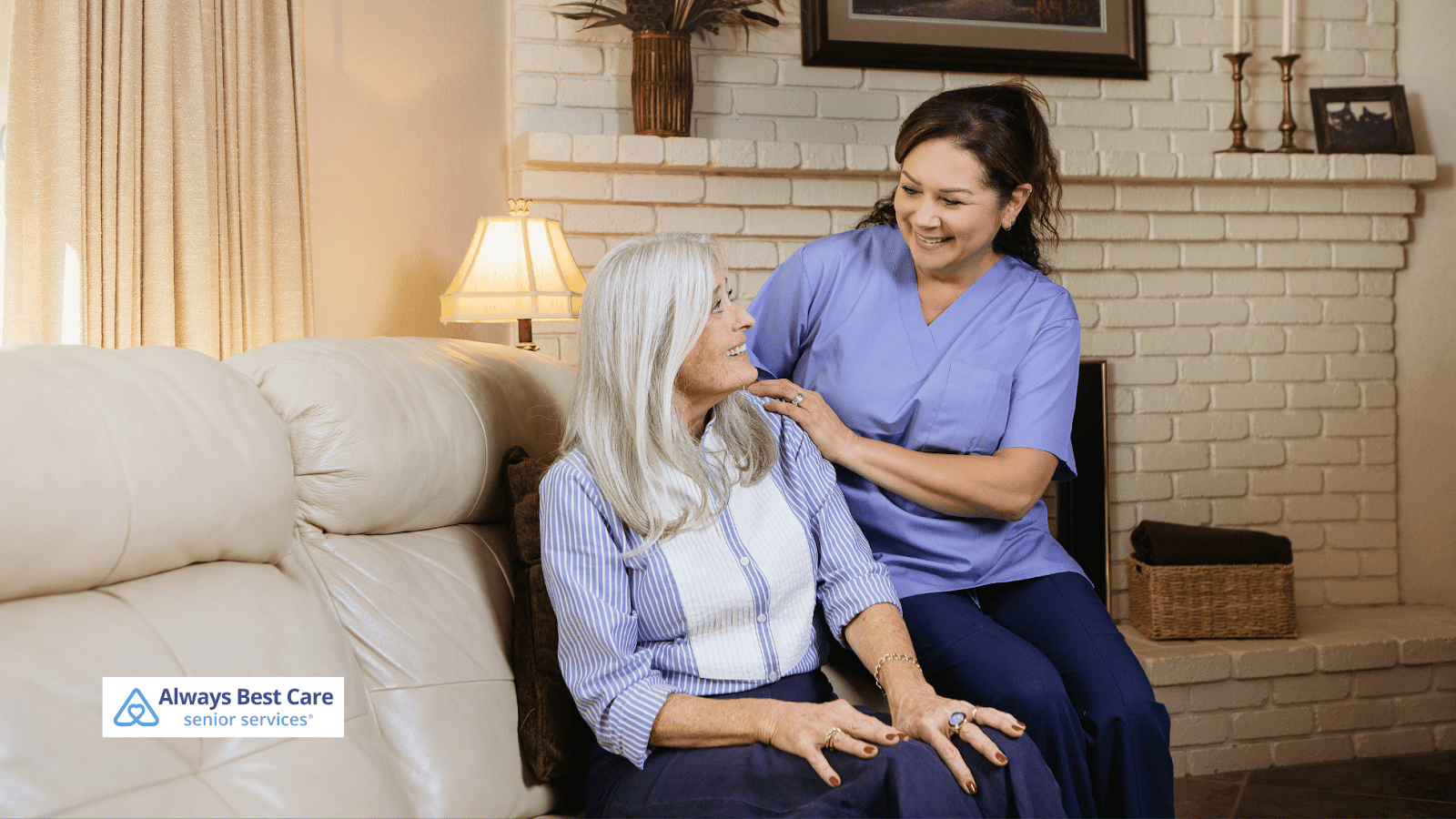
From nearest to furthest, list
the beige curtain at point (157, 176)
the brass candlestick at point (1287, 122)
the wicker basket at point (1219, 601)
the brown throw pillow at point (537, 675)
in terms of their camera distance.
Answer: the brown throw pillow at point (537, 675)
the beige curtain at point (157, 176)
the wicker basket at point (1219, 601)
the brass candlestick at point (1287, 122)

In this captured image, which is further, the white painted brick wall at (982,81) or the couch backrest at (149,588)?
the white painted brick wall at (982,81)

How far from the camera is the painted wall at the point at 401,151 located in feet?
8.77

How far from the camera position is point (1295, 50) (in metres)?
3.10

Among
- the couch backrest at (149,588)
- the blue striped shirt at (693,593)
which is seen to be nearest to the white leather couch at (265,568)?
the couch backrest at (149,588)

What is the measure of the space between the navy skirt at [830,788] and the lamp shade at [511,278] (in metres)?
1.32

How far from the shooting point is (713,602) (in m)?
1.26

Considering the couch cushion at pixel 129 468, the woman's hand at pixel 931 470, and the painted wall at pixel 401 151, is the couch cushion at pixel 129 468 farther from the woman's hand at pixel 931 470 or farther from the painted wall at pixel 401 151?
the painted wall at pixel 401 151

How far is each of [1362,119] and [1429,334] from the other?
657 millimetres

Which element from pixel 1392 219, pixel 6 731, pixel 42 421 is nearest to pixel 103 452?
pixel 42 421

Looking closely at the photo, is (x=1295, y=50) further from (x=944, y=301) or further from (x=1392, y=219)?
(x=944, y=301)

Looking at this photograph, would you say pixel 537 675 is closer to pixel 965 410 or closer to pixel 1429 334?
pixel 965 410

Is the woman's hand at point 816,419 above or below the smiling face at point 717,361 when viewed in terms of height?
below

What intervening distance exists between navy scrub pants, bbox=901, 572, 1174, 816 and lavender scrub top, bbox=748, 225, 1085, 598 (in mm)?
112

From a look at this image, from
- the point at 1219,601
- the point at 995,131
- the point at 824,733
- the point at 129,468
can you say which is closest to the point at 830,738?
the point at 824,733
